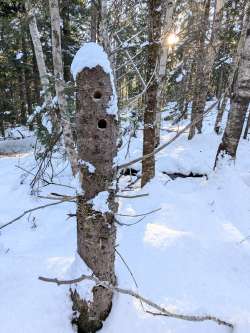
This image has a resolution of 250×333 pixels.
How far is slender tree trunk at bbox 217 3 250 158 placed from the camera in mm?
5453

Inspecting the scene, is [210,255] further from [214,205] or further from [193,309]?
[214,205]

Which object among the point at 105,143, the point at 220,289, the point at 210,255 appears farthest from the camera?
the point at 210,255

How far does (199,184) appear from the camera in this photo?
6133mm

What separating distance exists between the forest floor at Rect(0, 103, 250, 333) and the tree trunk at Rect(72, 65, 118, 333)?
0.41 feet

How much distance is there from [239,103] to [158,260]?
12.2 ft

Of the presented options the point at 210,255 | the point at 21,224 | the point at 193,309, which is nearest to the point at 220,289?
the point at 193,309

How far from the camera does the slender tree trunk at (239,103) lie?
215 inches

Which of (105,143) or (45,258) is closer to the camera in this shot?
(105,143)

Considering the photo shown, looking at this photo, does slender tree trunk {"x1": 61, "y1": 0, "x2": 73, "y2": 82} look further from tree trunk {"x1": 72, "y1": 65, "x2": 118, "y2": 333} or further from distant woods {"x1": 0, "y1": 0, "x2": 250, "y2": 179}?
tree trunk {"x1": 72, "y1": 65, "x2": 118, "y2": 333}

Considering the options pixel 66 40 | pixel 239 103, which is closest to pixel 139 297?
pixel 239 103

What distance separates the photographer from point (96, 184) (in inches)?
77.8

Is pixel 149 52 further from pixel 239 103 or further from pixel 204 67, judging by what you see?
pixel 204 67

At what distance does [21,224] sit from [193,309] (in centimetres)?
346

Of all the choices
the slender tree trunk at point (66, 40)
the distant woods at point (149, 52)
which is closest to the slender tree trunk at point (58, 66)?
the distant woods at point (149, 52)
